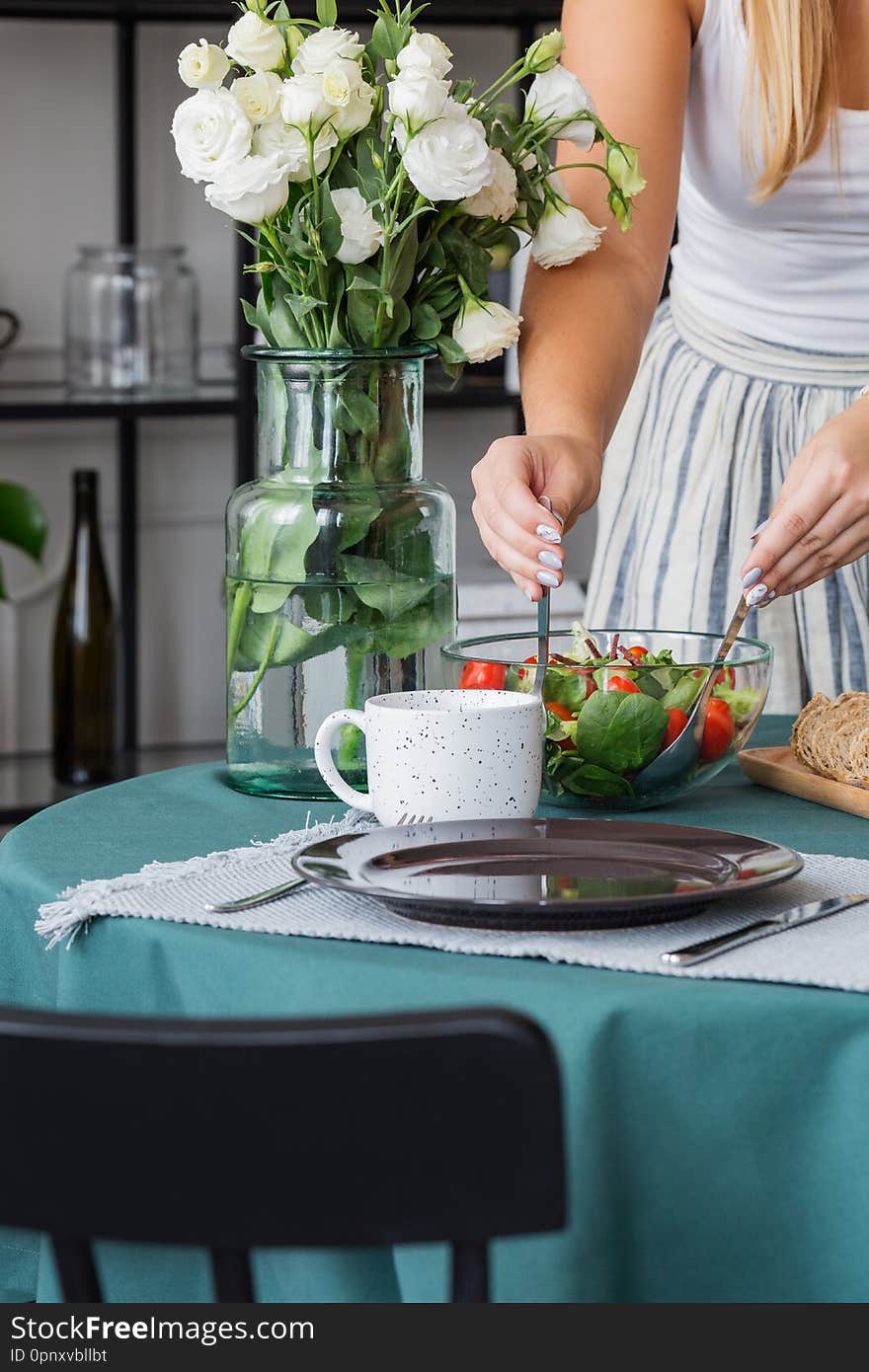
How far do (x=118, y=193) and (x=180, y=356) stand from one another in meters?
0.35

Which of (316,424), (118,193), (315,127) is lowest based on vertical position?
(316,424)

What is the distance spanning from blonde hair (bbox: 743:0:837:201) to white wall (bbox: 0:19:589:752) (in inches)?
57.5

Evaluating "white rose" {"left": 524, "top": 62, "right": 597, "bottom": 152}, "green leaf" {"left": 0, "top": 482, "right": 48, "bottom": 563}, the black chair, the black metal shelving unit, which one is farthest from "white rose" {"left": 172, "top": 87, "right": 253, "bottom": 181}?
"green leaf" {"left": 0, "top": 482, "right": 48, "bottom": 563}

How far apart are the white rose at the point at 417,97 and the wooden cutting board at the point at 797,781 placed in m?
0.44

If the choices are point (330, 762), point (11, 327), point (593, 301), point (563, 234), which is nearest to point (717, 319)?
point (593, 301)

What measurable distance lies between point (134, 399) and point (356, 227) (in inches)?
77.1

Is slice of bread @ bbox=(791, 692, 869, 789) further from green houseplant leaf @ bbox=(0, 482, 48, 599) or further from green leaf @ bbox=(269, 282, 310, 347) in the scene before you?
green houseplant leaf @ bbox=(0, 482, 48, 599)

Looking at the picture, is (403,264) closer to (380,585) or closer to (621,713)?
(380,585)

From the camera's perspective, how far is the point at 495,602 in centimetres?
277

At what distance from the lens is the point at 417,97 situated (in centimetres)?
95

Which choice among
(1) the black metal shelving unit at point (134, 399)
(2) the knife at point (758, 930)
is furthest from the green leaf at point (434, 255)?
(1) the black metal shelving unit at point (134, 399)

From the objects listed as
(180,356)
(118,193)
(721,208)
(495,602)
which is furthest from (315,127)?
A: (118,193)

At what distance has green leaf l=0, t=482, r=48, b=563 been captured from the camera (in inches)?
117

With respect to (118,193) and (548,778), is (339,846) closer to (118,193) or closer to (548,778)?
(548,778)
